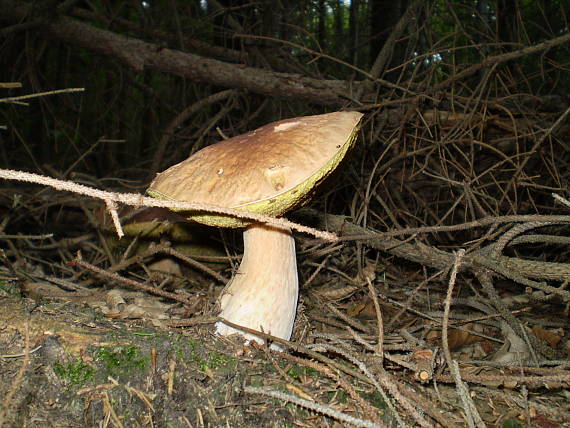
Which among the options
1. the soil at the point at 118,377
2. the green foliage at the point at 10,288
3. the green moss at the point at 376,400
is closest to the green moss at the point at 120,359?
the soil at the point at 118,377

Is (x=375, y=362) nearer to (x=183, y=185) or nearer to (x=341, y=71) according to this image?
(x=183, y=185)

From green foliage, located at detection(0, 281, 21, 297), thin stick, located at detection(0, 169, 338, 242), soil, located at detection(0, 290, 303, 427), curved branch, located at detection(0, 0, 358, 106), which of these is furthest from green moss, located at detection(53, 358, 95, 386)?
curved branch, located at detection(0, 0, 358, 106)

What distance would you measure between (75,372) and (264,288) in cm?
62

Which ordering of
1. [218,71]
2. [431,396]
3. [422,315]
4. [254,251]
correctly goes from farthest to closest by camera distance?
1. [218,71]
2. [422,315]
3. [254,251]
4. [431,396]

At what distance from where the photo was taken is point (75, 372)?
3.46ft

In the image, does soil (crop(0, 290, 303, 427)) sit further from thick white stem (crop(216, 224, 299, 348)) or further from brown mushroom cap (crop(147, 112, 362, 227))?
brown mushroom cap (crop(147, 112, 362, 227))

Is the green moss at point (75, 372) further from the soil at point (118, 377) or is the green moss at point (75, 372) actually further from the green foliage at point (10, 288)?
the green foliage at point (10, 288)

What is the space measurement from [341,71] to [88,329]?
3628 mm

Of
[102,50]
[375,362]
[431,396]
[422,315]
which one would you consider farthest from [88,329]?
[102,50]

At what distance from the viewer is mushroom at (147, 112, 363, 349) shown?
1098 millimetres

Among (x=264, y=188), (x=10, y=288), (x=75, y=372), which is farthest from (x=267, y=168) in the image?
(x=10, y=288)

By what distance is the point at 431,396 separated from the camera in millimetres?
1267

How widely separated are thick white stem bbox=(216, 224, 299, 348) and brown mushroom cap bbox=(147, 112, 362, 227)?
155mm

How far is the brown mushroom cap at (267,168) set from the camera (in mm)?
1089
